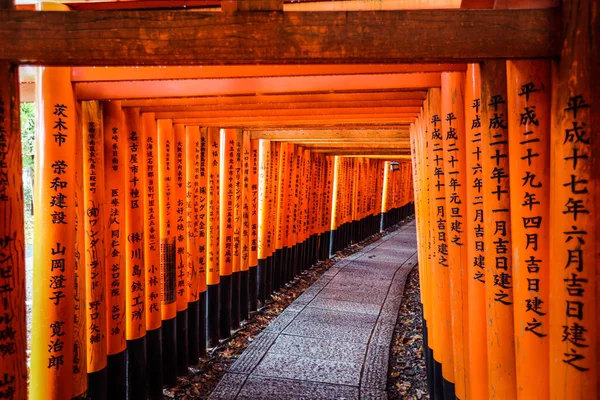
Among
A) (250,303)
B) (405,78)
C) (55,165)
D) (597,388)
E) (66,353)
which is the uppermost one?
(405,78)

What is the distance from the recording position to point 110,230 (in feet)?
14.9

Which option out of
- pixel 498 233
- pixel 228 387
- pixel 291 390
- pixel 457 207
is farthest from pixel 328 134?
pixel 498 233

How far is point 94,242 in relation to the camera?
4.25m

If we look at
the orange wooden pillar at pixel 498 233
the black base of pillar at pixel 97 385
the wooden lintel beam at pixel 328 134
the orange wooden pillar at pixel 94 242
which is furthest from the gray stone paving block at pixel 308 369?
the wooden lintel beam at pixel 328 134

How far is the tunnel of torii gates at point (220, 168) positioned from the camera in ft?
6.76

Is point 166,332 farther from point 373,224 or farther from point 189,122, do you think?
point 373,224

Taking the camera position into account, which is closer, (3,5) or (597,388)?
(597,388)

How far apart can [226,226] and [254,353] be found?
2.18 metres

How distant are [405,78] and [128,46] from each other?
96.6 inches

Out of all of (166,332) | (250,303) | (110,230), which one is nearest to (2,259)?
(110,230)

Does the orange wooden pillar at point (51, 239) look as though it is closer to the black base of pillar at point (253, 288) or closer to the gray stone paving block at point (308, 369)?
the gray stone paving block at point (308, 369)

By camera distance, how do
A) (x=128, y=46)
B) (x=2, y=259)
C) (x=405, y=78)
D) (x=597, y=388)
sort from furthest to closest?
(x=405, y=78), (x=2, y=259), (x=128, y=46), (x=597, y=388)

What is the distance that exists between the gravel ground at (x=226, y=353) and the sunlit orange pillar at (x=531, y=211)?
441 centimetres

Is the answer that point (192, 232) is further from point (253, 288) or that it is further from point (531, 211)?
point (531, 211)
